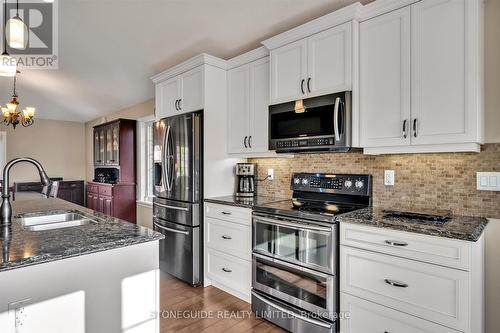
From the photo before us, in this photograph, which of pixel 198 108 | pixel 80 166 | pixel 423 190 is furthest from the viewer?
pixel 80 166

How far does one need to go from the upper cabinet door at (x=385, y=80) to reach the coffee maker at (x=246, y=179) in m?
1.35

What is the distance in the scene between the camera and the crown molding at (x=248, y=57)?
2831 mm

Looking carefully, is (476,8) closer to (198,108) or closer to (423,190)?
(423,190)

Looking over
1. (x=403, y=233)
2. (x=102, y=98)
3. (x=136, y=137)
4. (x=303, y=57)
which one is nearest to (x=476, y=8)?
(x=303, y=57)

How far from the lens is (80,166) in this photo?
292 inches

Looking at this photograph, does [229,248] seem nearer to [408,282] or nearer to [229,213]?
[229,213]

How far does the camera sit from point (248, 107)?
2994mm

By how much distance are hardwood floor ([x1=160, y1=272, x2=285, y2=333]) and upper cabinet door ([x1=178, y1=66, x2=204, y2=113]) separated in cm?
187

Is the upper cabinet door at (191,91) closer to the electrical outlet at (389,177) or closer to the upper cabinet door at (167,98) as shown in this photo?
the upper cabinet door at (167,98)

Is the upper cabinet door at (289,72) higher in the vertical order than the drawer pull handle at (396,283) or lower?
higher

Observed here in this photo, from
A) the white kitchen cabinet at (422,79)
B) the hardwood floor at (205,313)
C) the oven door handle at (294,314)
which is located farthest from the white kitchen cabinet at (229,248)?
the white kitchen cabinet at (422,79)

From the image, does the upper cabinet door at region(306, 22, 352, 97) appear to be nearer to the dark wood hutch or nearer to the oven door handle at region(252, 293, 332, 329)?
the oven door handle at region(252, 293, 332, 329)

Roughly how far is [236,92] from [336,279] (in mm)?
2052

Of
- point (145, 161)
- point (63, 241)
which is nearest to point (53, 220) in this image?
point (63, 241)
